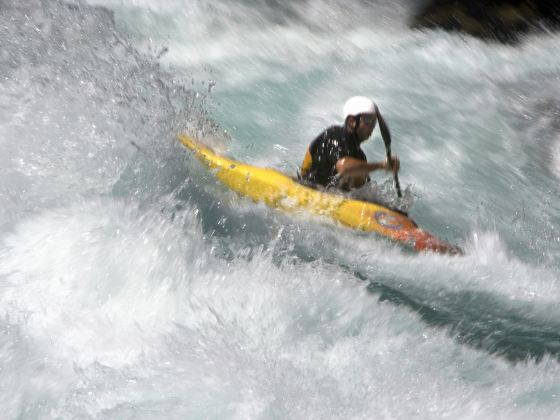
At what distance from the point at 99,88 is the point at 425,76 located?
426cm

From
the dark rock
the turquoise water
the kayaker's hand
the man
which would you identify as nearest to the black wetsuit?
the man

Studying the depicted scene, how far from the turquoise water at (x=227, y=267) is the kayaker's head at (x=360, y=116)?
0.60 metres

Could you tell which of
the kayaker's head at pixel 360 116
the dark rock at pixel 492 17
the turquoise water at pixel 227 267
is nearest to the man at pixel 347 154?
the kayaker's head at pixel 360 116

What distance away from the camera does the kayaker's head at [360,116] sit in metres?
3.73

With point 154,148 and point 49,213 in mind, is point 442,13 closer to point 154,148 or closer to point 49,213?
point 154,148

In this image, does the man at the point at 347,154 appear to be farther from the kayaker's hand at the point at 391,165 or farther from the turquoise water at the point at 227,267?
the turquoise water at the point at 227,267

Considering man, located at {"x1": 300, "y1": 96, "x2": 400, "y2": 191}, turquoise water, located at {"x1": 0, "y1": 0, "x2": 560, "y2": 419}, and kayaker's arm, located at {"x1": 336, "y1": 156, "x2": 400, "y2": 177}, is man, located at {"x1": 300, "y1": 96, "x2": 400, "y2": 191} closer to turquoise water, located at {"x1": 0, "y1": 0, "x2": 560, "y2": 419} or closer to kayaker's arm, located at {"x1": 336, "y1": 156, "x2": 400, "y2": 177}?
kayaker's arm, located at {"x1": 336, "y1": 156, "x2": 400, "y2": 177}

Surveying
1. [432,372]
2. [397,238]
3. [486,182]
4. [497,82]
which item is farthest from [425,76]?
[432,372]

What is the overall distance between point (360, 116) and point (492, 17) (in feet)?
18.1

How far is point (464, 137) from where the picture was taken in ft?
20.4

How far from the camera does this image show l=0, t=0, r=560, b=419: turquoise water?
2639 mm

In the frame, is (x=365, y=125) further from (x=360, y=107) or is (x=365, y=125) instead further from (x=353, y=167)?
(x=353, y=167)

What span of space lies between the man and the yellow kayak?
0.12 meters

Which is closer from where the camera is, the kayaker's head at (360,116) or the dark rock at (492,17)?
the kayaker's head at (360,116)
